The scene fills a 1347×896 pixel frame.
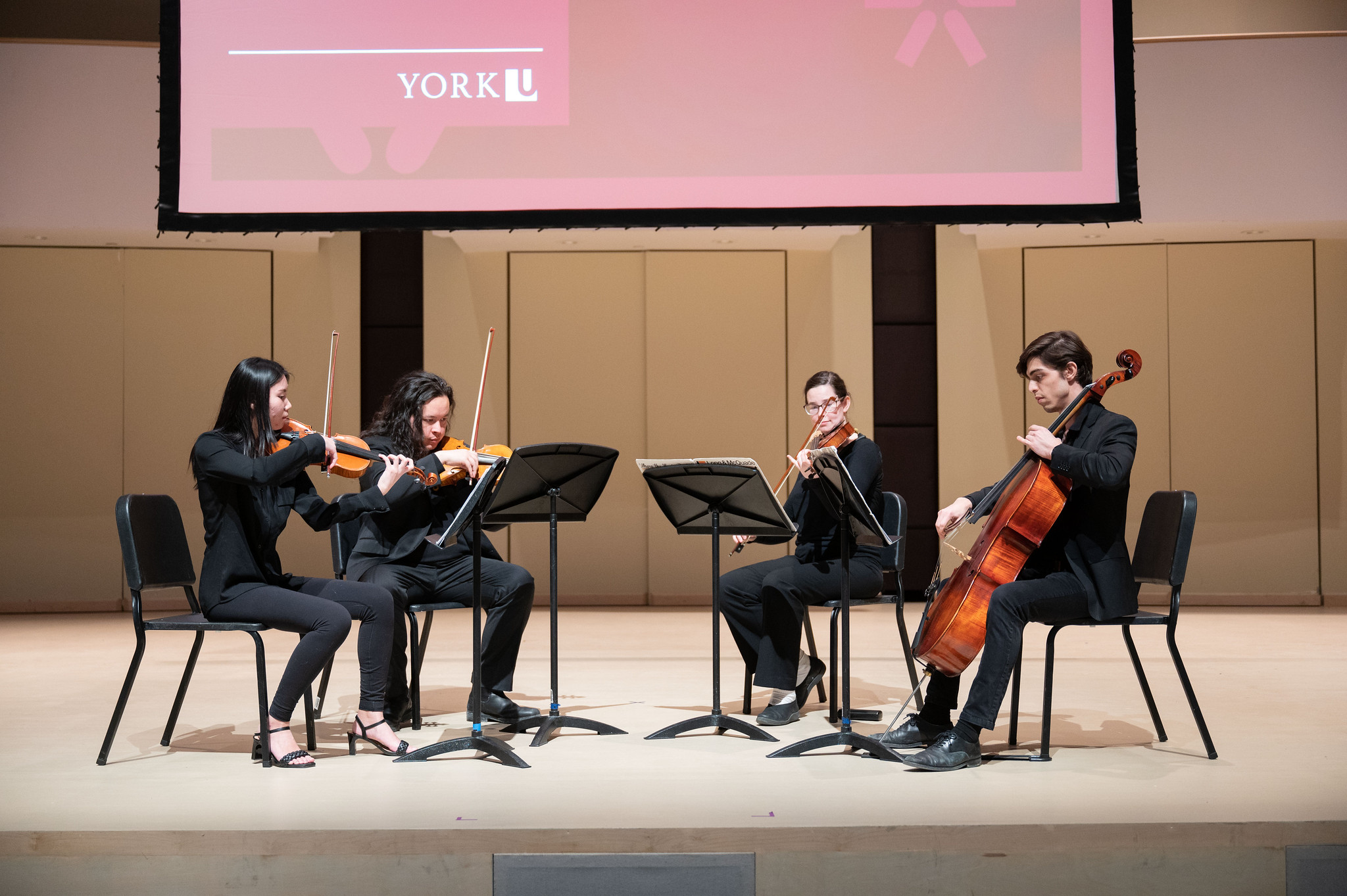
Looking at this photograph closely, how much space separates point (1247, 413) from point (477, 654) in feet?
17.1

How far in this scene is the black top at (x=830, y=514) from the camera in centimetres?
328

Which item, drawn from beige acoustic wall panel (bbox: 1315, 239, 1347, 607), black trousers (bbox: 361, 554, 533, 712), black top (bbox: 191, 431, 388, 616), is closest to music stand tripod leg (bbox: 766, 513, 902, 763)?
black trousers (bbox: 361, 554, 533, 712)

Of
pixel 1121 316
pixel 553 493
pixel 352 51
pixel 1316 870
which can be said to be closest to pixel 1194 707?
pixel 1316 870

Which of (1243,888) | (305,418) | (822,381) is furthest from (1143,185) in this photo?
(305,418)

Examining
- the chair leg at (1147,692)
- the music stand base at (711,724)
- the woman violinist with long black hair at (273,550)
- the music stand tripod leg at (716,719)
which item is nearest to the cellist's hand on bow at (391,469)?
the woman violinist with long black hair at (273,550)

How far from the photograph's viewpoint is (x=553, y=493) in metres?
2.94

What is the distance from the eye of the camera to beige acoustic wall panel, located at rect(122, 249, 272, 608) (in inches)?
250

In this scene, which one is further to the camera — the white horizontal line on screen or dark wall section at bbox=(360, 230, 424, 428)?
dark wall section at bbox=(360, 230, 424, 428)

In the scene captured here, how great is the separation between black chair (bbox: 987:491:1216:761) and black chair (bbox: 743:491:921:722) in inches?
18.0

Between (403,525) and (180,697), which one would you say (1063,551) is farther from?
(180,697)

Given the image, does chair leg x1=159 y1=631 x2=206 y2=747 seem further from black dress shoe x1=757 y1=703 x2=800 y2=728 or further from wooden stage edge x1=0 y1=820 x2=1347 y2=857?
black dress shoe x1=757 y1=703 x2=800 y2=728

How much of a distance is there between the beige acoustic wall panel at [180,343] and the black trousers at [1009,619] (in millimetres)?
5025

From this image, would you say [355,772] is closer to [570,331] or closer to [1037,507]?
[1037,507]

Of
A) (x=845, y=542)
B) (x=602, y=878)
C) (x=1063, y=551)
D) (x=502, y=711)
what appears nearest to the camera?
(x=602, y=878)
